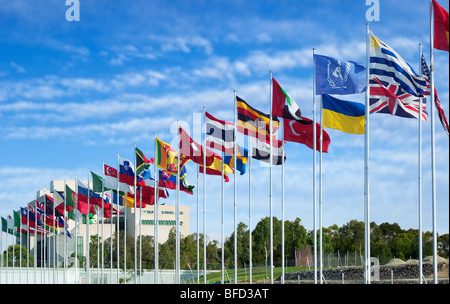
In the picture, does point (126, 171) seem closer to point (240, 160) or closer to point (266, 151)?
point (240, 160)

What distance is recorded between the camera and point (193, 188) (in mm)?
46812

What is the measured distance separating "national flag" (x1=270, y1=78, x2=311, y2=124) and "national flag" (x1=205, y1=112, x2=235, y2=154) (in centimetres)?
536

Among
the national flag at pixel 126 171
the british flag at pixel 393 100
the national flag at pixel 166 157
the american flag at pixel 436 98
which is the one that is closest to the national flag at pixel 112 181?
the national flag at pixel 126 171

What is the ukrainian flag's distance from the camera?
2961cm

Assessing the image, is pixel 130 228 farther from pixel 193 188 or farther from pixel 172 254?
pixel 193 188

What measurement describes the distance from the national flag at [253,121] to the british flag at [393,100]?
297 inches

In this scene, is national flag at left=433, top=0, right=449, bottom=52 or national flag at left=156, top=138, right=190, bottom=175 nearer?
national flag at left=433, top=0, right=449, bottom=52

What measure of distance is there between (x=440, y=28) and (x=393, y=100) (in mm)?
4306

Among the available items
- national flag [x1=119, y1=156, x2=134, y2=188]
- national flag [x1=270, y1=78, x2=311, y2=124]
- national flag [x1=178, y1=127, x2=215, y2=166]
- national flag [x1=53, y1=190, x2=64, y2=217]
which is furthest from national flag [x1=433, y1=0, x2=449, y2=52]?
national flag [x1=53, y1=190, x2=64, y2=217]

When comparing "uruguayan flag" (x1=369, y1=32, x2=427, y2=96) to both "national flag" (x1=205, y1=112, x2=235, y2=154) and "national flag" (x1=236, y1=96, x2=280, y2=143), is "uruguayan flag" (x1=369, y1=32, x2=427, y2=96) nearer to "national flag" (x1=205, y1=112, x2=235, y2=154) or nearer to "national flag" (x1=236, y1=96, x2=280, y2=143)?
"national flag" (x1=236, y1=96, x2=280, y2=143)

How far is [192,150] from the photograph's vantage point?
4094 centimetres

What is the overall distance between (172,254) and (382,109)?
64.5m
